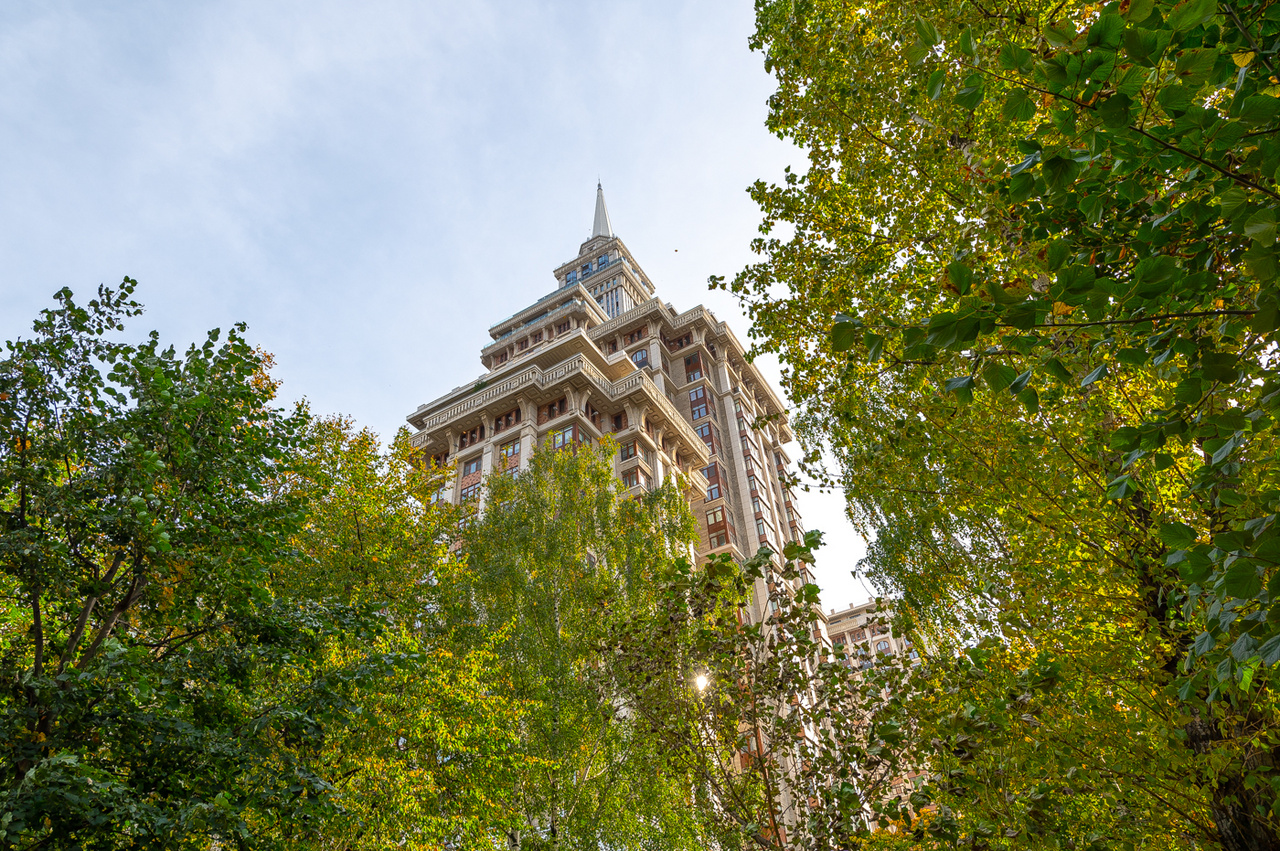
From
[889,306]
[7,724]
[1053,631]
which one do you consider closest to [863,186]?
[889,306]

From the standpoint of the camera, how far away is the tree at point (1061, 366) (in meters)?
2.65

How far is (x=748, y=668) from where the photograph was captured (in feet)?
24.2

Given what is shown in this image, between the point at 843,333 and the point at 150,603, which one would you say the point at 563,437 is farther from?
the point at 843,333

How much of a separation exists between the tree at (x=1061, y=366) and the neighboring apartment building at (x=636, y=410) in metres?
26.8

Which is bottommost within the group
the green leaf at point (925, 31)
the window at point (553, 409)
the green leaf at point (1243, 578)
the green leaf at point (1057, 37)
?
the green leaf at point (1243, 578)

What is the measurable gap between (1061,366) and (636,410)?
4247 cm

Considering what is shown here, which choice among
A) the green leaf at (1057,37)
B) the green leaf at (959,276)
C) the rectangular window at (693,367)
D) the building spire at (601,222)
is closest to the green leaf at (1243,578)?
the green leaf at (959,276)

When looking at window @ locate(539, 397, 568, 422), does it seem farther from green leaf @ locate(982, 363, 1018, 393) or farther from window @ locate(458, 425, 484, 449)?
green leaf @ locate(982, 363, 1018, 393)

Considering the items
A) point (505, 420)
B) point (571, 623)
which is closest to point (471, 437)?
point (505, 420)

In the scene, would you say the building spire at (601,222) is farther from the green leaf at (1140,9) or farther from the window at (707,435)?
the green leaf at (1140,9)

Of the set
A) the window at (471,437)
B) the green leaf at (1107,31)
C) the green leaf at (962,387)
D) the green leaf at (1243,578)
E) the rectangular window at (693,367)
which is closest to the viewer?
the green leaf at (1243,578)

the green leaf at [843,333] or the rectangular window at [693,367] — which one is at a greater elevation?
the rectangular window at [693,367]

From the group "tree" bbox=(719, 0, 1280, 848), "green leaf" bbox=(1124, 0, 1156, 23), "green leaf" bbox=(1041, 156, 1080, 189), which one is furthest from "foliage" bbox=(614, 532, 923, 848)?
"green leaf" bbox=(1124, 0, 1156, 23)

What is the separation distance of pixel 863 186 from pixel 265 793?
30.5ft
